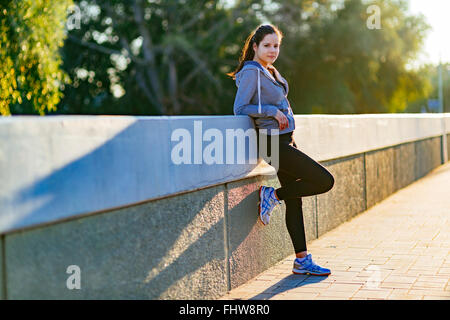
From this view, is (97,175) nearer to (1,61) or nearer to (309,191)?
(309,191)

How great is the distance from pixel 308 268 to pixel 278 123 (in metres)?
1.10

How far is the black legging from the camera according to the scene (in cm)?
479

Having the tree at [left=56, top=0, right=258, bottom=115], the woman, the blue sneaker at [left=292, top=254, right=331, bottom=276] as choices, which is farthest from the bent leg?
the tree at [left=56, top=0, right=258, bottom=115]

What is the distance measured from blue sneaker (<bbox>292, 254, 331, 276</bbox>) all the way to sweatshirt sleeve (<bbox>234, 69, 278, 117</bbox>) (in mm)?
1119

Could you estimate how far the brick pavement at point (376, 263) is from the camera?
437 centimetres

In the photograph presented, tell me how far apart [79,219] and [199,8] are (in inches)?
1127

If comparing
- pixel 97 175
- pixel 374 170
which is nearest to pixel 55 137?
pixel 97 175

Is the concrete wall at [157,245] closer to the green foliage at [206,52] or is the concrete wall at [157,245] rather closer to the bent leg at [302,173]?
the bent leg at [302,173]

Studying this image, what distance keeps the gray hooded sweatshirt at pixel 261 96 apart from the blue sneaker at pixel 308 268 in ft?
3.20

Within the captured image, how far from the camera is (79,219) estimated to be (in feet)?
10.1

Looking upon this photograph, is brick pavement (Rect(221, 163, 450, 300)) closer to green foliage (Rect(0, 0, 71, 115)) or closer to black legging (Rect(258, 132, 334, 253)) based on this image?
black legging (Rect(258, 132, 334, 253))

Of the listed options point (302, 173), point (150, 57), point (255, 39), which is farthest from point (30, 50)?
point (150, 57)

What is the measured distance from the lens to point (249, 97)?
15.7 ft

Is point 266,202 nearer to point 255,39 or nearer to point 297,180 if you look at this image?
point 297,180
